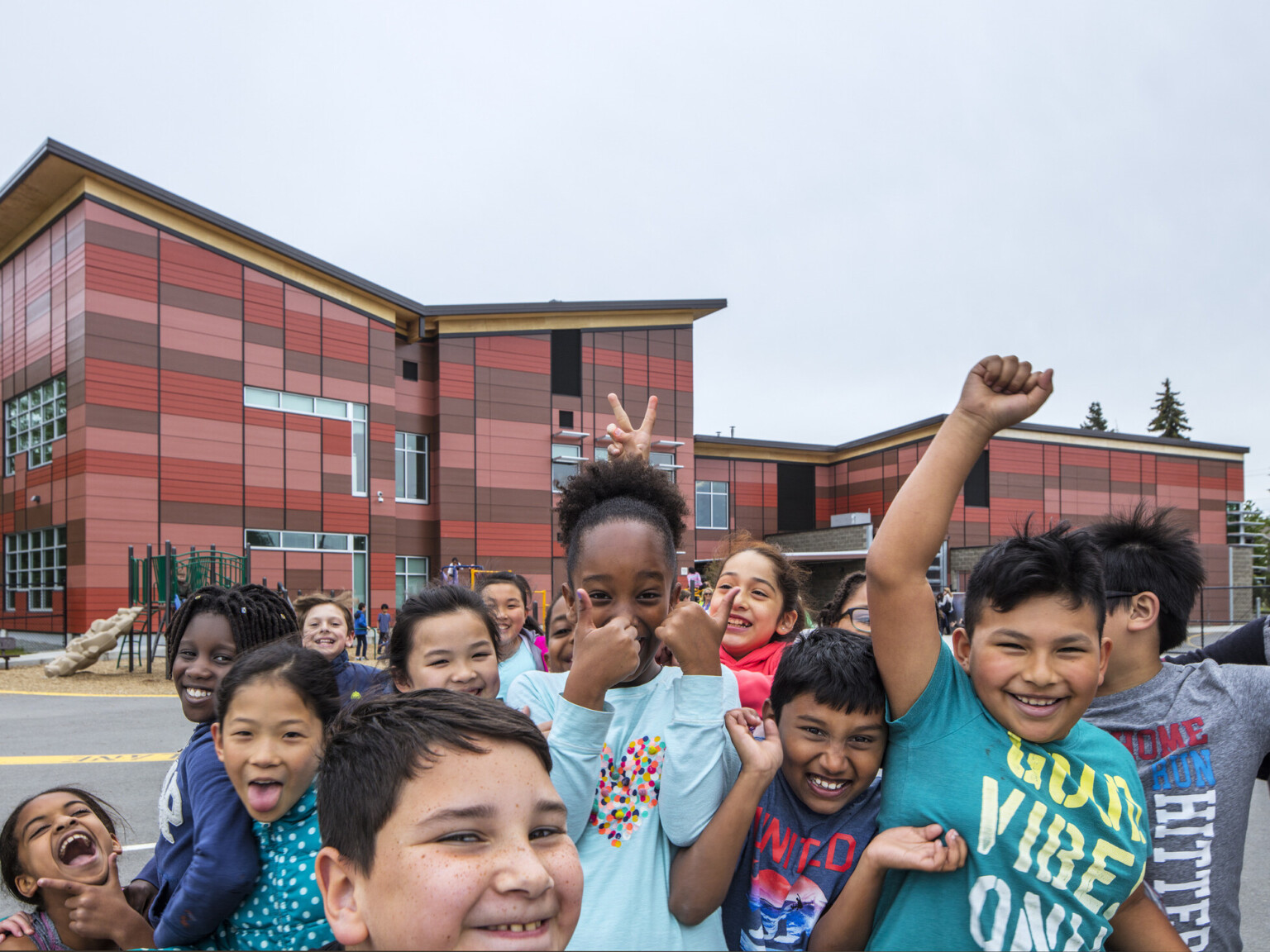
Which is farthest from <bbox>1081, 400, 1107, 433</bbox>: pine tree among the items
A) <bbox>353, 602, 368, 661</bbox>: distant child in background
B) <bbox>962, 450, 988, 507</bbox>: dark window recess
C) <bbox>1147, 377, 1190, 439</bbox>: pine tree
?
<bbox>353, 602, 368, 661</bbox>: distant child in background

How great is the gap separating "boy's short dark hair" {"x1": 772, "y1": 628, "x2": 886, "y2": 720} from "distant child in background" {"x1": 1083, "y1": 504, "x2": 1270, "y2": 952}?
708 mm

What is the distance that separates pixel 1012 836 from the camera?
1.63 m

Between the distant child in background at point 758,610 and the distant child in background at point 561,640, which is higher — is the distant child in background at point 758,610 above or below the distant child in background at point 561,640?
above

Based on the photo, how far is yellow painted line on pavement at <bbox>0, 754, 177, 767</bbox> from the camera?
8.04 metres

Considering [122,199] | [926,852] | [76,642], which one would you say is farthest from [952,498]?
[122,199]

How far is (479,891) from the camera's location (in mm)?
1016

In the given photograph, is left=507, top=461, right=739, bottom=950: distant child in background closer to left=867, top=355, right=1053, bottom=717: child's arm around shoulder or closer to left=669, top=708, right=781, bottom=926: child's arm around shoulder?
left=669, top=708, right=781, bottom=926: child's arm around shoulder

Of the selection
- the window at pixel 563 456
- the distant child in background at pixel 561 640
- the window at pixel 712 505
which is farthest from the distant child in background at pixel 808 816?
the window at pixel 712 505

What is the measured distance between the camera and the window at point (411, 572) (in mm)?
27891

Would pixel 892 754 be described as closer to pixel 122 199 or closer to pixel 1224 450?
pixel 122 199

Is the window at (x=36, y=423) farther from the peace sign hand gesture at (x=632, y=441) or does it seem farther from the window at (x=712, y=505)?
the peace sign hand gesture at (x=632, y=441)

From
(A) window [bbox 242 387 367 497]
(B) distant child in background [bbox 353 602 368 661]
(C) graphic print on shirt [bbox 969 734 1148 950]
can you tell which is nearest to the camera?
(C) graphic print on shirt [bbox 969 734 1148 950]

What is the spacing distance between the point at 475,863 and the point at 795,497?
39.6m

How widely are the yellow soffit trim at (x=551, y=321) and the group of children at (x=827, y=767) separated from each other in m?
27.2
